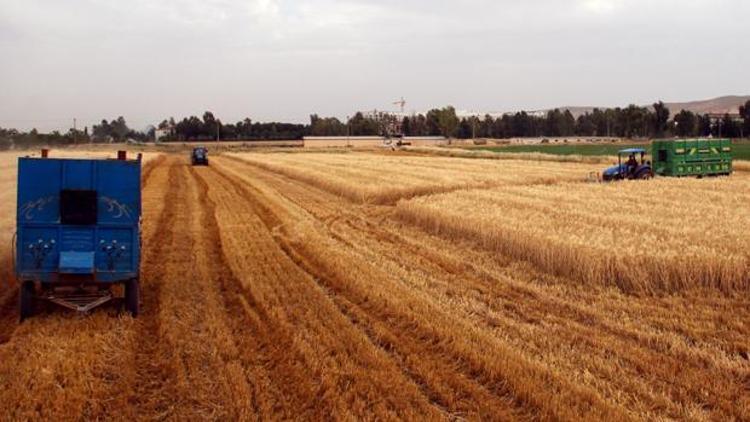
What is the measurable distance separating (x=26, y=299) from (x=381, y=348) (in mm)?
4864

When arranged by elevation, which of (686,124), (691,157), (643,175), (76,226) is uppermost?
(686,124)

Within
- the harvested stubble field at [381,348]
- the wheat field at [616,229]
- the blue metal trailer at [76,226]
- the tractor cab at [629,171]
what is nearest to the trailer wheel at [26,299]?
the blue metal trailer at [76,226]

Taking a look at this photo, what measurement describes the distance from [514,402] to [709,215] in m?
11.2

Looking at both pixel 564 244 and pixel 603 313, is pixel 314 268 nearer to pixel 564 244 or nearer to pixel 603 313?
pixel 564 244

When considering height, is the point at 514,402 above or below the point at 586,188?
below

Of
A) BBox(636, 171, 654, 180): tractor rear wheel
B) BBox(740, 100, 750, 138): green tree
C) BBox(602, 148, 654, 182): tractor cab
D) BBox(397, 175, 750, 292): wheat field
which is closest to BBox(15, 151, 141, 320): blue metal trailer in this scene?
BBox(397, 175, 750, 292): wheat field

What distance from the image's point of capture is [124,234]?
9234 mm

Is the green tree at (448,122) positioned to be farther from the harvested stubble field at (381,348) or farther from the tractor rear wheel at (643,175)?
the harvested stubble field at (381,348)

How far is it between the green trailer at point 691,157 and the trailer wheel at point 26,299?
30.4 metres

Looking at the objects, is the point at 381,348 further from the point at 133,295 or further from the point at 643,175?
the point at 643,175

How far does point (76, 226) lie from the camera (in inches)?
357

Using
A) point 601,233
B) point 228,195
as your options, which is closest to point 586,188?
point 601,233

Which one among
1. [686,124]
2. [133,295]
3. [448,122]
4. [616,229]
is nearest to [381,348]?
[133,295]

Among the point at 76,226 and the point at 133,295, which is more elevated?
the point at 76,226
